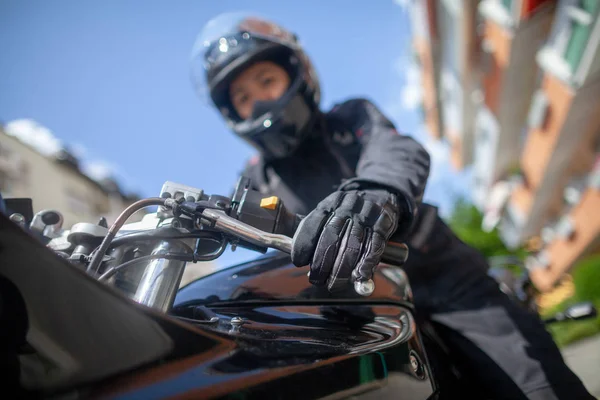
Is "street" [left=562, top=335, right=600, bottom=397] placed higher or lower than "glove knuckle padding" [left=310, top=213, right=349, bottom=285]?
higher

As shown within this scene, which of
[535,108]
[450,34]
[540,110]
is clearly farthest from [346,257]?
[450,34]

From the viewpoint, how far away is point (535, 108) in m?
8.61

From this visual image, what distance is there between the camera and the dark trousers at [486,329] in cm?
129

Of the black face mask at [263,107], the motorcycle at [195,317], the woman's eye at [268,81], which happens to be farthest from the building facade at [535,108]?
the motorcycle at [195,317]

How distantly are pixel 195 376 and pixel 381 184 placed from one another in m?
0.64

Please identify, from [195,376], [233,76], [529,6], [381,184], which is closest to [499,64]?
[529,6]

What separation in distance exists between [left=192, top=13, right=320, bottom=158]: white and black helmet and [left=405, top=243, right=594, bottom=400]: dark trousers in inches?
30.6

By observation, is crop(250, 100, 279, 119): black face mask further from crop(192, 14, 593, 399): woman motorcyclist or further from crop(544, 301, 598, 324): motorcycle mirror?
crop(544, 301, 598, 324): motorcycle mirror

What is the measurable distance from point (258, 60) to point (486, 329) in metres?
1.58

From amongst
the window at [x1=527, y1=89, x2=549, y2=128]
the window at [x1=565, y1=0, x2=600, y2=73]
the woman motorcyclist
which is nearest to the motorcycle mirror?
the woman motorcyclist

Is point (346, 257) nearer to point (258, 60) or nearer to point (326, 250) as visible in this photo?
point (326, 250)

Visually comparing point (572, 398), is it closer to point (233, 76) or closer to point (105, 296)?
point (105, 296)

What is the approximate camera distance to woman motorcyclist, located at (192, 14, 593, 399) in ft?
2.56

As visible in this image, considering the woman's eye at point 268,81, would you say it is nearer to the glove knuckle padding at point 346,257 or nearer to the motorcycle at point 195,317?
the motorcycle at point 195,317
